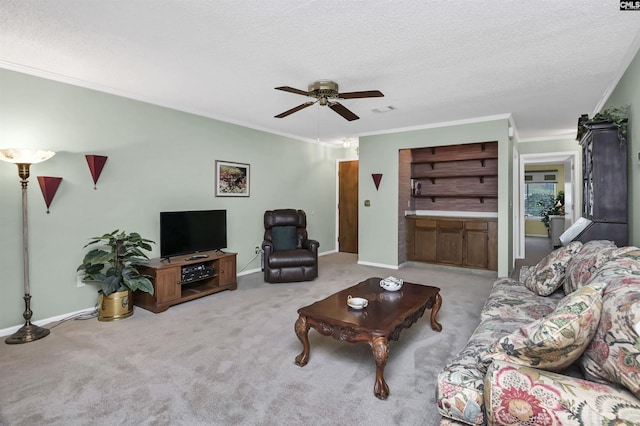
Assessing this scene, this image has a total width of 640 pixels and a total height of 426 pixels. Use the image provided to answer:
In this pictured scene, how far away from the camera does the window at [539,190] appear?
10.8 meters

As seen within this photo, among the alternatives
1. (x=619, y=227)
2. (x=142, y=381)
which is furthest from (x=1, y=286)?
(x=619, y=227)

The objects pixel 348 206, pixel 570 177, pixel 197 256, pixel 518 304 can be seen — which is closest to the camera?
pixel 518 304

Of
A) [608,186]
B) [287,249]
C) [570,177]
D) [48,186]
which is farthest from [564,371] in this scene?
[570,177]

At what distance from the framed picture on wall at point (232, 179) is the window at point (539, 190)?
9792mm

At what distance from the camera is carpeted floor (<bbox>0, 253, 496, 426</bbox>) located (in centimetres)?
192

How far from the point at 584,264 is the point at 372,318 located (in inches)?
62.0

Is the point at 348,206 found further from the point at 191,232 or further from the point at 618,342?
the point at 618,342

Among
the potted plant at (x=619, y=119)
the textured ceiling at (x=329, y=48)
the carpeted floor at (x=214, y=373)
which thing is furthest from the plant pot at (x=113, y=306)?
the potted plant at (x=619, y=119)

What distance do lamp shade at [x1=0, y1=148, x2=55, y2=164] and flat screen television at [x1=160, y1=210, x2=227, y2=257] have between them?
1.26 m

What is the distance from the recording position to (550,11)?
7.26 ft

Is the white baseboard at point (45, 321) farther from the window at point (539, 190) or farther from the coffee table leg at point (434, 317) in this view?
the window at point (539, 190)

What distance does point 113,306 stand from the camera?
343 cm

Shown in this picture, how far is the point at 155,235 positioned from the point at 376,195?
3.65 m

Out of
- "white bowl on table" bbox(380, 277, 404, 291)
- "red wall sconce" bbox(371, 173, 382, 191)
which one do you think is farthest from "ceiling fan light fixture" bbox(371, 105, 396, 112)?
"white bowl on table" bbox(380, 277, 404, 291)
